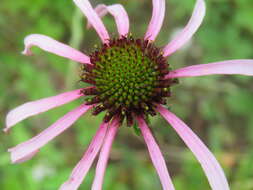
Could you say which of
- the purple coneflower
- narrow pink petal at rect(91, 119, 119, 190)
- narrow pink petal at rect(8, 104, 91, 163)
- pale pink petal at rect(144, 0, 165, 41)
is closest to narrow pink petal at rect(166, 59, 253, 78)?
the purple coneflower

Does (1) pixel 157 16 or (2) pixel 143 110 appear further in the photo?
(1) pixel 157 16

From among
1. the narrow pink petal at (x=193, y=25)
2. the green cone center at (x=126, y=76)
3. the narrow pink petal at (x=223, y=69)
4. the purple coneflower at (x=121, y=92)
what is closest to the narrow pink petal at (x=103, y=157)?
the purple coneflower at (x=121, y=92)

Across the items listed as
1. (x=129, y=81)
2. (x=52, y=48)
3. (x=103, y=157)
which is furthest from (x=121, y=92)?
(x=52, y=48)

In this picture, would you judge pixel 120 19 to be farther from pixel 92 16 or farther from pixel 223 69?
pixel 223 69

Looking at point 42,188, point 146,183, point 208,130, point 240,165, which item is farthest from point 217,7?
point 42,188

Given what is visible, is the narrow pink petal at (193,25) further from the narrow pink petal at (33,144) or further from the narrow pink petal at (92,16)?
the narrow pink petal at (33,144)

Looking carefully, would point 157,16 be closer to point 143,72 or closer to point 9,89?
point 143,72

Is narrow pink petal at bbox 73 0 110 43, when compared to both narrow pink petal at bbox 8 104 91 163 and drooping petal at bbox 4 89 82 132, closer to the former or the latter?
drooping petal at bbox 4 89 82 132
